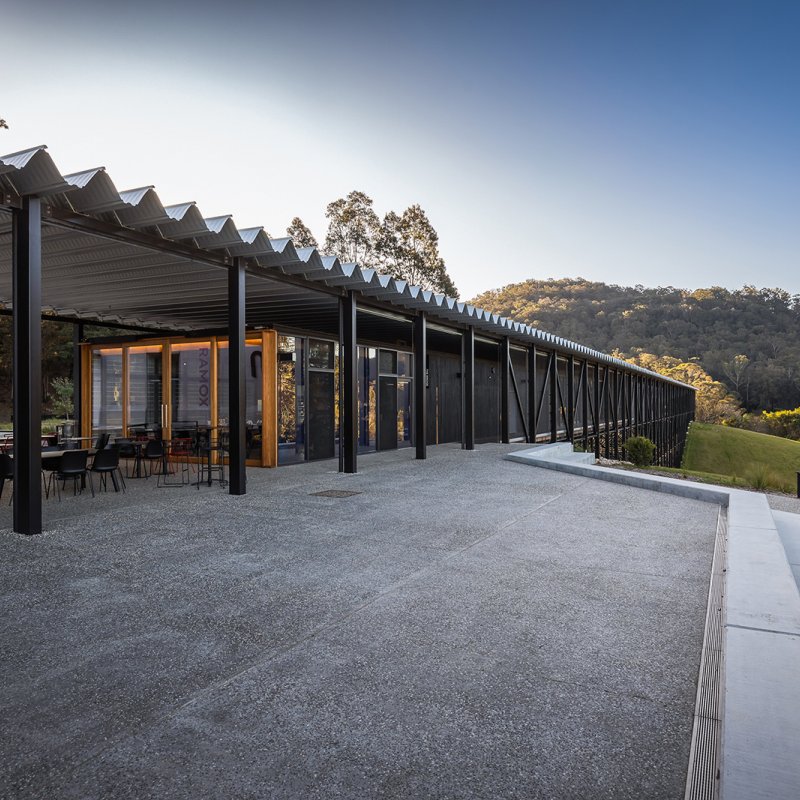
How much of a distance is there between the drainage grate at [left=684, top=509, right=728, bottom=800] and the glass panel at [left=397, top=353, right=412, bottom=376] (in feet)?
39.9

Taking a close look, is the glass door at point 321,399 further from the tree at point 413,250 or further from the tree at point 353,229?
the tree at point 353,229

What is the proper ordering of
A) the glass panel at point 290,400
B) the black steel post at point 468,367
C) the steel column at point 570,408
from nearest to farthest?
the glass panel at point 290,400
the black steel post at point 468,367
the steel column at point 570,408

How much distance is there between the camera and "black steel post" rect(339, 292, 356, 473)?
9.68 metres

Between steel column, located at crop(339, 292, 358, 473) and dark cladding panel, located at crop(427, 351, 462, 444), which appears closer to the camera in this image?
steel column, located at crop(339, 292, 358, 473)

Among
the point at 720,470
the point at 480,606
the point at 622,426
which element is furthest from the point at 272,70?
the point at 720,470

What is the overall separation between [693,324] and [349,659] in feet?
288

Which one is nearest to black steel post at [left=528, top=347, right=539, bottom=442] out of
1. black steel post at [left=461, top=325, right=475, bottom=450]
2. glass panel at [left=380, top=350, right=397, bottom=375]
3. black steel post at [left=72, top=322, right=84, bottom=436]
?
black steel post at [left=461, top=325, right=475, bottom=450]

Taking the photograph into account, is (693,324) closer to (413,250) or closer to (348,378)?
(413,250)

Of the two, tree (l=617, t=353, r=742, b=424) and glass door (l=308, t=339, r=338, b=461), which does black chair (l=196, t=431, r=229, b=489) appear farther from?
tree (l=617, t=353, r=742, b=424)

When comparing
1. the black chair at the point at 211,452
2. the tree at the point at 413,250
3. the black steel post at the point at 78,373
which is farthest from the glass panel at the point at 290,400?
the tree at the point at 413,250

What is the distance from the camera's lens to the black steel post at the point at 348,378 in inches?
381

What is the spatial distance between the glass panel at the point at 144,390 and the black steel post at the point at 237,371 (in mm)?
5434

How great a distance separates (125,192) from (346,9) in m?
11.8

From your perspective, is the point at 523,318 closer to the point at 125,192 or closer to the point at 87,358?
the point at 87,358
